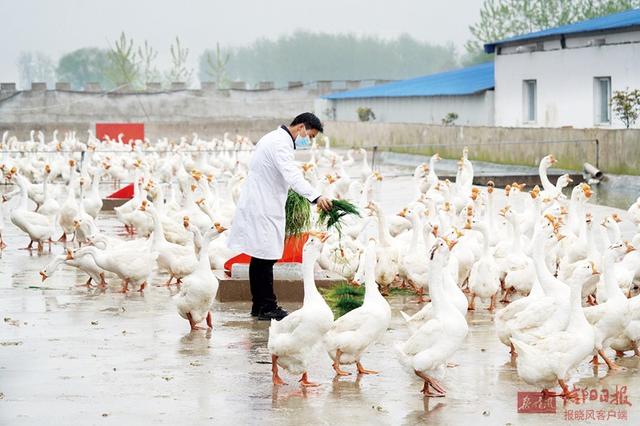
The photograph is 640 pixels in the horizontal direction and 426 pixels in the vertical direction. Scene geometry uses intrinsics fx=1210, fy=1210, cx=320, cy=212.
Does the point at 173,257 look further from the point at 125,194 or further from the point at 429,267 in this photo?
the point at 125,194

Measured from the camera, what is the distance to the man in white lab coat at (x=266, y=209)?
1080 centimetres

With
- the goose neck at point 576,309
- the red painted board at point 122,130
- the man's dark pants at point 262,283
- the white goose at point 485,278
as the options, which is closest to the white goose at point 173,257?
the man's dark pants at point 262,283

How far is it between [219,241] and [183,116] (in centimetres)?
4621

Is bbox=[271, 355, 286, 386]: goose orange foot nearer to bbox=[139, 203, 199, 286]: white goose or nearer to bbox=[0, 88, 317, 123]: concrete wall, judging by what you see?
bbox=[139, 203, 199, 286]: white goose

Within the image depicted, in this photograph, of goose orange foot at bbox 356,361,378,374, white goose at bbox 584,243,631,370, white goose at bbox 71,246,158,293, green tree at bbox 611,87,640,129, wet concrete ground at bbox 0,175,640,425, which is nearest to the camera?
wet concrete ground at bbox 0,175,640,425

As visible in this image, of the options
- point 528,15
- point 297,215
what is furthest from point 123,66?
point 297,215

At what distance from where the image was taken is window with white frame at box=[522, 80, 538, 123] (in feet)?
129

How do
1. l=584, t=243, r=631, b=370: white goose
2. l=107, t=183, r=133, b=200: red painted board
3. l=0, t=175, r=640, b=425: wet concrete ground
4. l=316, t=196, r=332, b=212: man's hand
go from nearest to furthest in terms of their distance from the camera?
l=0, t=175, r=640, b=425: wet concrete ground < l=584, t=243, r=631, b=370: white goose < l=316, t=196, r=332, b=212: man's hand < l=107, t=183, r=133, b=200: red painted board

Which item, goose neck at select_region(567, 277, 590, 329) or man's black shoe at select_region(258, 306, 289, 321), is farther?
man's black shoe at select_region(258, 306, 289, 321)

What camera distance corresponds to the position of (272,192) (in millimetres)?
10938

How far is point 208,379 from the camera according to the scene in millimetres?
8766

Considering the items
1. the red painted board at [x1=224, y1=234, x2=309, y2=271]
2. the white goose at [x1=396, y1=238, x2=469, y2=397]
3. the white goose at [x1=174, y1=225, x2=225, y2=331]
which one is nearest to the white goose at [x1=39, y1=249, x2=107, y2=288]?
the red painted board at [x1=224, y1=234, x2=309, y2=271]

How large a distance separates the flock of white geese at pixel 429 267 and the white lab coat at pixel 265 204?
0.29 meters

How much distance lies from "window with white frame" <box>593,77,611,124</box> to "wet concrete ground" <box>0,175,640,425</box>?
23918 millimetres
